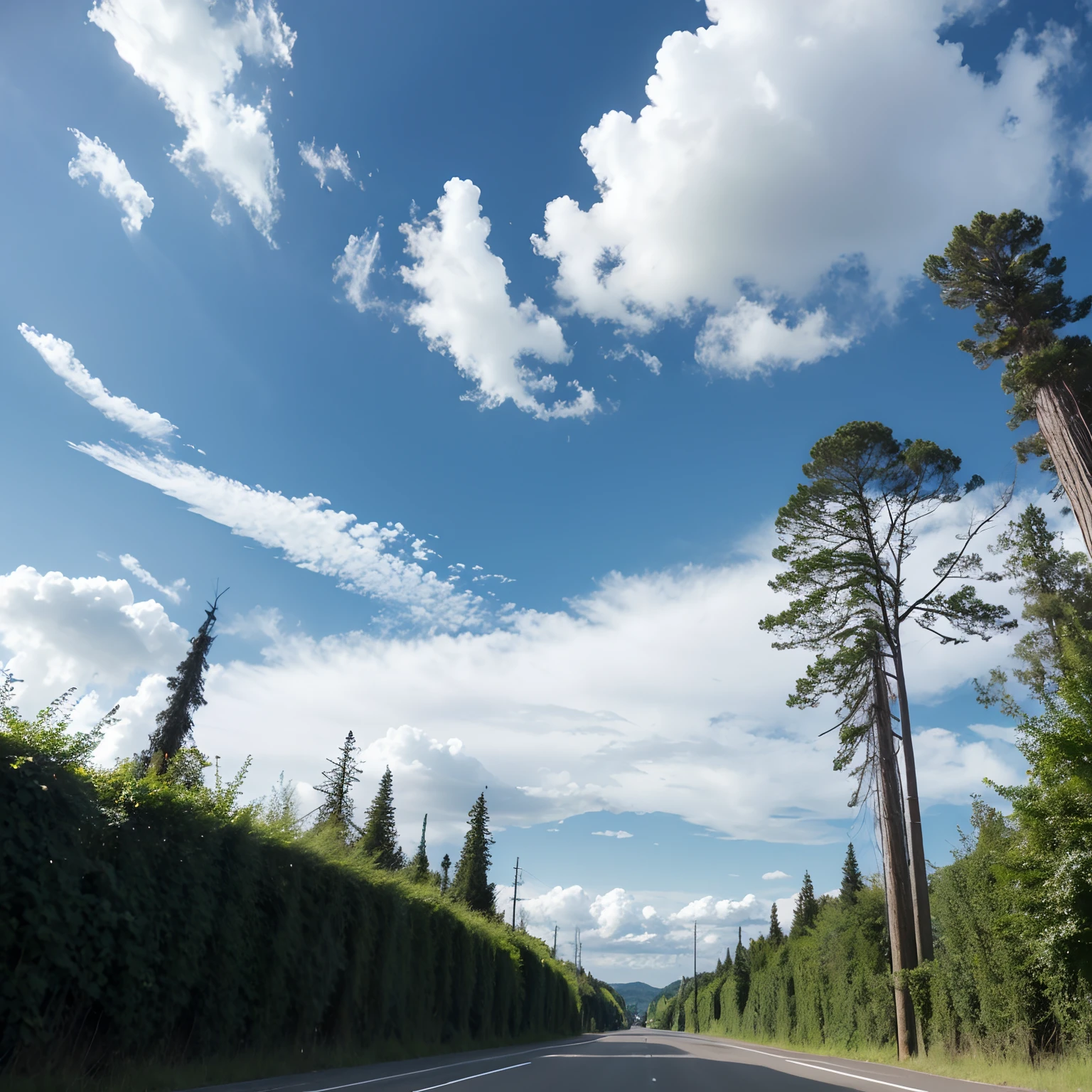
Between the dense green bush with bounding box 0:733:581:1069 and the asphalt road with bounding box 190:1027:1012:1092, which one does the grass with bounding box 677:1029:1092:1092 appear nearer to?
the asphalt road with bounding box 190:1027:1012:1092

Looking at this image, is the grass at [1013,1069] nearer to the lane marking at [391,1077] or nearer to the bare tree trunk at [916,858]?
the bare tree trunk at [916,858]

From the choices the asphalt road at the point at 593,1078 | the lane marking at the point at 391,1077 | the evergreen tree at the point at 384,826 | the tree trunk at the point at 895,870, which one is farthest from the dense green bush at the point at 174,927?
the evergreen tree at the point at 384,826

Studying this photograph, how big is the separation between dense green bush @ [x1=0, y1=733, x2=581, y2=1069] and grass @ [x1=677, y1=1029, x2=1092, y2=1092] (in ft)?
40.1

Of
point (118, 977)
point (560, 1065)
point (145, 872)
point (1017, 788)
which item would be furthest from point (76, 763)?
point (1017, 788)

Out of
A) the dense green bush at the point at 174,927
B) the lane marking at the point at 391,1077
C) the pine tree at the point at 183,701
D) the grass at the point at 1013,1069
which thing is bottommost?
the lane marking at the point at 391,1077

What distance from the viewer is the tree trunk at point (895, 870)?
20.1m

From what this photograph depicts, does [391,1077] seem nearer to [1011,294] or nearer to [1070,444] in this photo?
[1070,444]

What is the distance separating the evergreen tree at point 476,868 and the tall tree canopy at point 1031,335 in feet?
190

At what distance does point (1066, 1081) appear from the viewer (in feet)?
37.1

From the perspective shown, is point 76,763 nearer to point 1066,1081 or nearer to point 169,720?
point 1066,1081

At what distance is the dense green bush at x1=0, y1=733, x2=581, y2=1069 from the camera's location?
7.41m

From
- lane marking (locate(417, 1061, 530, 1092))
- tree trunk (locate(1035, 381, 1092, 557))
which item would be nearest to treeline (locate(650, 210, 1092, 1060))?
tree trunk (locate(1035, 381, 1092, 557))

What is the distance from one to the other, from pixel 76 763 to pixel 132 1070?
3676 millimetres

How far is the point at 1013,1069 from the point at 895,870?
6.86 meters
